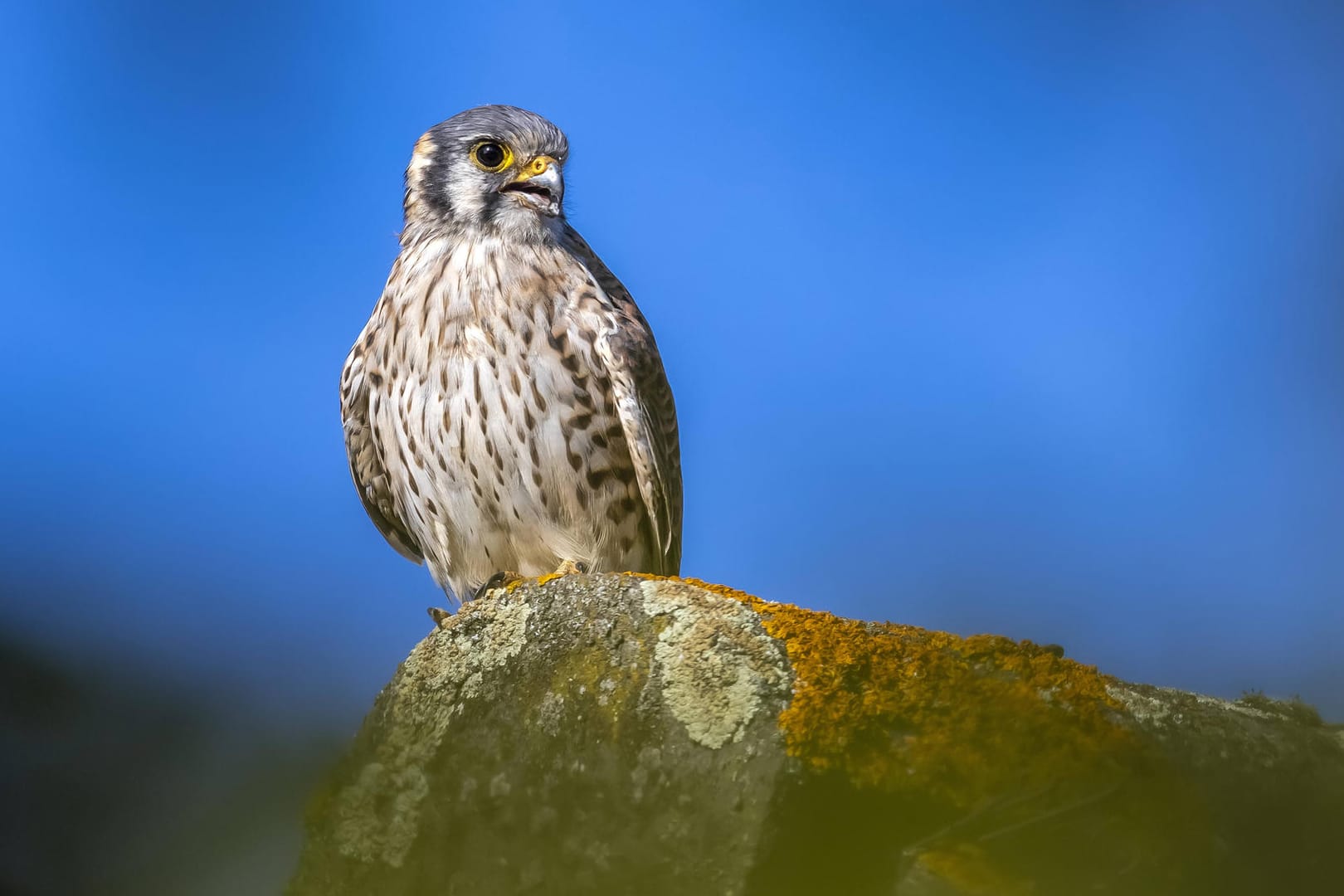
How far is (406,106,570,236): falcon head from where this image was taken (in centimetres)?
432

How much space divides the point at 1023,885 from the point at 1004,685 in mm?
376

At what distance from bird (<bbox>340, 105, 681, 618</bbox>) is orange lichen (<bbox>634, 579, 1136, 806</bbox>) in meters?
1.82

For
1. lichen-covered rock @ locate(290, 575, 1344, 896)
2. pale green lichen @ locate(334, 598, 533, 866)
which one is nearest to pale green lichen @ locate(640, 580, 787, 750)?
lichen-covered rock @ locate(290, 575, 1344, 896)

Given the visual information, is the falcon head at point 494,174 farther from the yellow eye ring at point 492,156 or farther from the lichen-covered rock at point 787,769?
the lichen-covered rock at point 787,769

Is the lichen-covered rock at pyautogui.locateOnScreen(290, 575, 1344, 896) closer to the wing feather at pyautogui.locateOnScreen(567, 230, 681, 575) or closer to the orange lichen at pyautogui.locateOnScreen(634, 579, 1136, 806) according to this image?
the orange lichen at pyautogui.locateOnScreen(634, 579, 1136, 806)

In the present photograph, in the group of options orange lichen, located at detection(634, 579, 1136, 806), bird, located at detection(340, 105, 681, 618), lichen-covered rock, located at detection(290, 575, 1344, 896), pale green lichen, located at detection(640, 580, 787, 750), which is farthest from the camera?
bird, located at detection(340, 105, 681, 618)

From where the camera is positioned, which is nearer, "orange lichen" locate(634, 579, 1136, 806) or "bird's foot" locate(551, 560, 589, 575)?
"orange lichen" locate(634, 579, 1136, 806)

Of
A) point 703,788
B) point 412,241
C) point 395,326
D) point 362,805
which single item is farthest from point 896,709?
point 412,241

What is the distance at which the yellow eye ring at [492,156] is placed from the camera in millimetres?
4426

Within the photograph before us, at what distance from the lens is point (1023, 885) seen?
1.71m

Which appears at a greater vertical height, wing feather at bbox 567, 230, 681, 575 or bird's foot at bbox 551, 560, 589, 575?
wing feather at bbox 567, 230, 681, 575

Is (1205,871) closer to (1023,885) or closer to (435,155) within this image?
(1023,885)

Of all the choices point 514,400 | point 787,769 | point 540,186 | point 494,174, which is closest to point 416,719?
point 787,769

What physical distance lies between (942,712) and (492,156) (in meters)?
3.11
